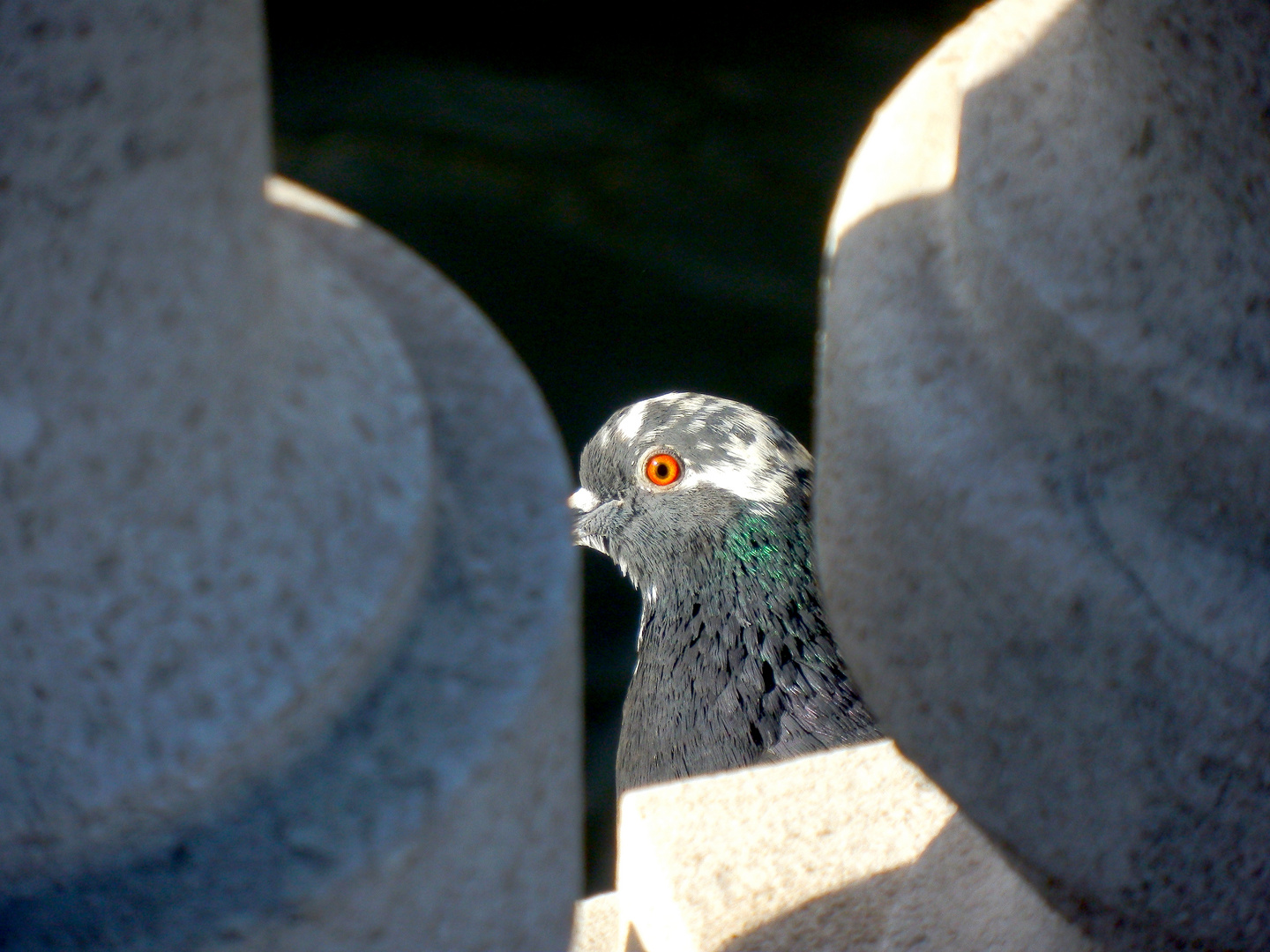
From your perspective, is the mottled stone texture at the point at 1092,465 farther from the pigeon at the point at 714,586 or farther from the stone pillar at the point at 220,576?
the pigeon at the point at 714,586

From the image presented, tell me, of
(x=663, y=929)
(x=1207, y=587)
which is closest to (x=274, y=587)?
(x=1207, y=587)

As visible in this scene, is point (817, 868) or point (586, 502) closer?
point (817, 868)

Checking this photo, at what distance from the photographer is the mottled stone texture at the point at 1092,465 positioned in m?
0.92

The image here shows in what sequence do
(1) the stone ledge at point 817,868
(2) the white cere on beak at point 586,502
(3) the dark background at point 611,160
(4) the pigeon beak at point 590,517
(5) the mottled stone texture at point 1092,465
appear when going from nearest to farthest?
(5) the mottled stone texture at point 1092,465, (1) the stone ledge at point 817,868, (4) the pigeon beak at point 590,517, (2) the white cere on beak at point 586,502, (3) the dark background at point 611,160

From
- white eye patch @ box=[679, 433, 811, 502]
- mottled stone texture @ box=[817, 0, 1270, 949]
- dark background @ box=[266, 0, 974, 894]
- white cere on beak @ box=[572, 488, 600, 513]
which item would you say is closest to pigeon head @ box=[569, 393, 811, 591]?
white eye patch @ box=[679, 433, 811, 502]

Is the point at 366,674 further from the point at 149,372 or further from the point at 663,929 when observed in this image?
the point at 663,929

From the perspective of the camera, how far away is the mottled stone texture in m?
0.92

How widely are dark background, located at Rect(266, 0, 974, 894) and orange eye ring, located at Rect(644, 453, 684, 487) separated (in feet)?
7.94

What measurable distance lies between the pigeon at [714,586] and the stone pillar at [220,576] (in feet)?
9.48

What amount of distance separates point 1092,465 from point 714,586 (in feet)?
11.5

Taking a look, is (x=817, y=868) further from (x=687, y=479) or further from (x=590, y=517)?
(x=590, y=517)

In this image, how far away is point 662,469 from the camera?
487cm

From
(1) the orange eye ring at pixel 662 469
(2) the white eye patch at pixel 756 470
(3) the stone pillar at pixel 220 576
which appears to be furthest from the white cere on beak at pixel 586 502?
(3) the stone pillar at pixel 220 576

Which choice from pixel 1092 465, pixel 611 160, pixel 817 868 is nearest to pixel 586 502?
pixel 611 160
